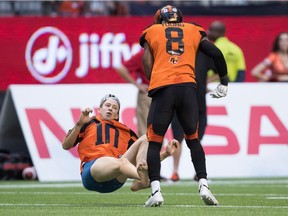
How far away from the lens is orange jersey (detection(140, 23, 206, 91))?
30.9 feet

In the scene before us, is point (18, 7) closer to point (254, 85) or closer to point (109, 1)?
point (109, 1)

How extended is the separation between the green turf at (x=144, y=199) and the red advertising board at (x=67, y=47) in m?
4.21

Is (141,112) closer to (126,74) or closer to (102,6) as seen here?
(126,74)

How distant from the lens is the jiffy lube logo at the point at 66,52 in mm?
18297

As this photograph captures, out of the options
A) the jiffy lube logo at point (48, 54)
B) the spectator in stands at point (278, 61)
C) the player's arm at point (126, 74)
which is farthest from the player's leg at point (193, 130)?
the jiffy lube logo at point (48, 54)

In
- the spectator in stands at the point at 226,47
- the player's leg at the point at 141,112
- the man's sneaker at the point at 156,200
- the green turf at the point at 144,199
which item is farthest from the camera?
the spectator in stands at the point at 226,47

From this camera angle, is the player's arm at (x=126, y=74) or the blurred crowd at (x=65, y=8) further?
the blurred crowd at (x=65, y=8)

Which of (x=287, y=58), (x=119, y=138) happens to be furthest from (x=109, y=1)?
(x=119, y=138)

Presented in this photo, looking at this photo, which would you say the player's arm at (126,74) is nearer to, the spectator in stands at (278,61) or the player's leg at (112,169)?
the spectator in stands at (278,61)

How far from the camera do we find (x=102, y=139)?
400 inches

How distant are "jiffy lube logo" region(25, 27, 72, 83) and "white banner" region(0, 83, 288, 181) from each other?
9.53ft

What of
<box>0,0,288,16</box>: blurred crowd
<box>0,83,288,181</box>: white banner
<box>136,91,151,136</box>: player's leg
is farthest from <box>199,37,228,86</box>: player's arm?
<box>0,0,288,16</box>: blurred crowd

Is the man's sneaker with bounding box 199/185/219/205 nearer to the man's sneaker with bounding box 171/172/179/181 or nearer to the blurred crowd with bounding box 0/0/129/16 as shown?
the man's sneaker with bounding box 171/172/179/181

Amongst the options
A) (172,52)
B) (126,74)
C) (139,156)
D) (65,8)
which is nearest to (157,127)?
(139,156)
